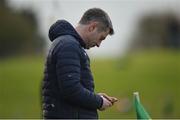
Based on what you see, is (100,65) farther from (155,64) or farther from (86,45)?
(86,45)

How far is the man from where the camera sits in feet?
20.3

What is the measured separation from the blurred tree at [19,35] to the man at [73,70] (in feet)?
62.7

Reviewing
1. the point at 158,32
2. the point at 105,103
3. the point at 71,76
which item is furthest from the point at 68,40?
the point at 158,32

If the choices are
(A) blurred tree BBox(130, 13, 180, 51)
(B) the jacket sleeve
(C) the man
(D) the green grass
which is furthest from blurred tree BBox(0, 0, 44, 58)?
(B) the jacket sleeve

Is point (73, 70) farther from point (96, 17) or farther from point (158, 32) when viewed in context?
point (158, 32)

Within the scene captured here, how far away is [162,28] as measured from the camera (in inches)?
1628

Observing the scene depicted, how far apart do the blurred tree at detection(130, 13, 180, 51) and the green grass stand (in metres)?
7.46

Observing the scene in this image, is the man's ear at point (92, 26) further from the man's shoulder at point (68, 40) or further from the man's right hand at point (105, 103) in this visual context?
the man's right hand at point (105, 103)

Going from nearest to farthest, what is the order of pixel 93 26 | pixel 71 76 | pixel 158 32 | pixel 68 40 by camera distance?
1. pixel 71 76
2. pixel 68 40
3. pixel 93 26
4. pixel 158 32

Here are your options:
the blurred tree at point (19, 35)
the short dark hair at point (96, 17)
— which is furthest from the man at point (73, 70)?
the blurred tree at point (19, 35)

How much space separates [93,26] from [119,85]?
1231 cm

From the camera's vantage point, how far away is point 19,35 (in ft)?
99.2

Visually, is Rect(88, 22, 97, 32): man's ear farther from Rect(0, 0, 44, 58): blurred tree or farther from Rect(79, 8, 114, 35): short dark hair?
Rect(0, 0, 44, 58): blurred tree

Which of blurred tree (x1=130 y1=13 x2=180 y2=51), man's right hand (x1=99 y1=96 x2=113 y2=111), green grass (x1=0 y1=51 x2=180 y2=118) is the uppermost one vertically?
man's right hand (x1=99 y1=96 x2=113 y2=111)
